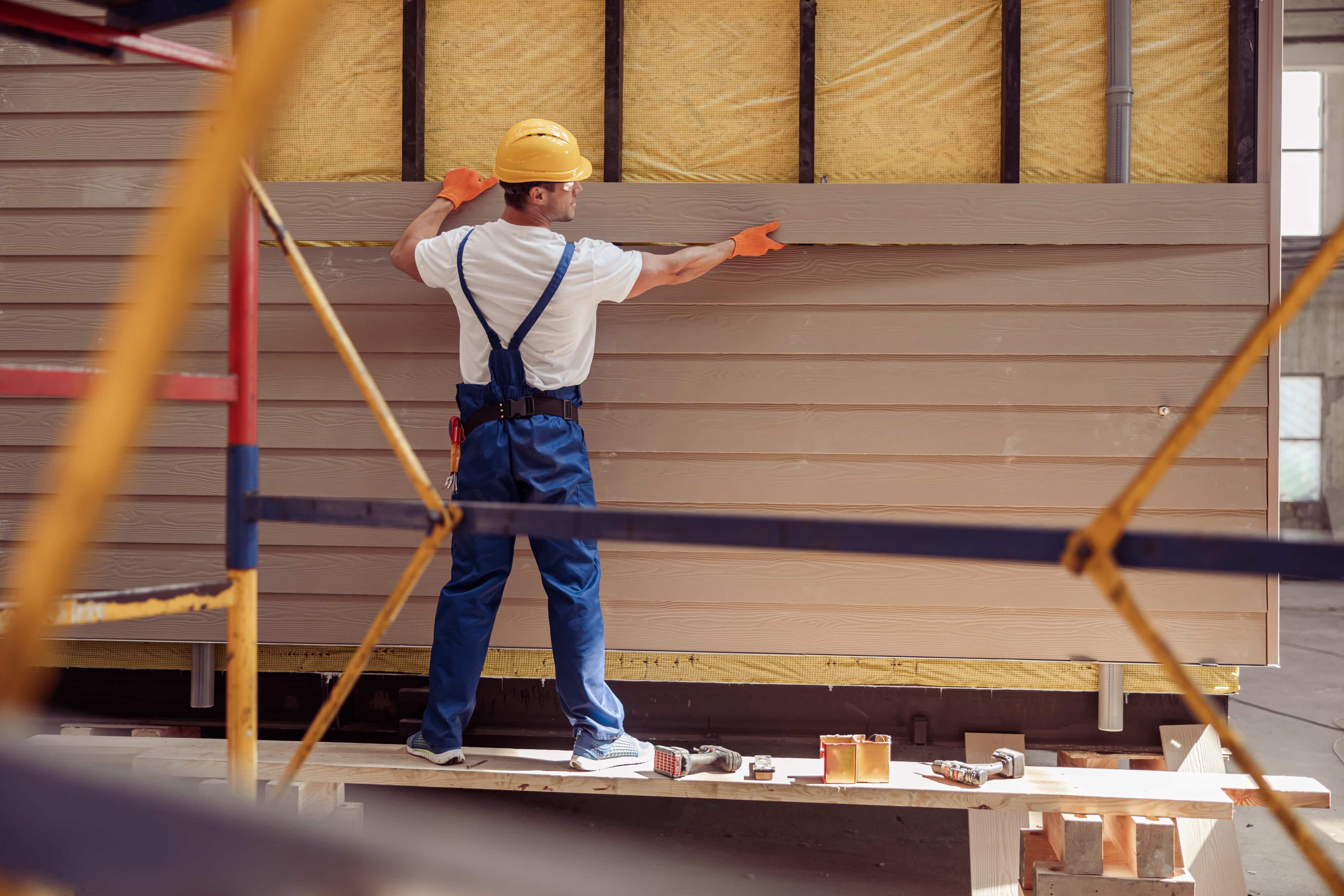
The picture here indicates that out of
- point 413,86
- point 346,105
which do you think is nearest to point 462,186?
point 413,86

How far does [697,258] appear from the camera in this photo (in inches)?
125

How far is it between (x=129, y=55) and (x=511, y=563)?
250 cm

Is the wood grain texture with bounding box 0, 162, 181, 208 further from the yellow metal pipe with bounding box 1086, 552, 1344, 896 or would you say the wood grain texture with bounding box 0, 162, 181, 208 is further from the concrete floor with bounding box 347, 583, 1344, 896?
the yellow metal pipe with bounding box 1086, 552, 1344, 896

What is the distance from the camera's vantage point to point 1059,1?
3.38 m

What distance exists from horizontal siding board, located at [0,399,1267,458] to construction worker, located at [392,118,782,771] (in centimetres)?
45

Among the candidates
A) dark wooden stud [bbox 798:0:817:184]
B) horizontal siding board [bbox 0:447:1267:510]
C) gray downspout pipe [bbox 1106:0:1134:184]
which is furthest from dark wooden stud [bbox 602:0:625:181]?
gray downspout pipe [bbox 1106:0:1134:184]

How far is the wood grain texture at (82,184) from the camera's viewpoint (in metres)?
3.44

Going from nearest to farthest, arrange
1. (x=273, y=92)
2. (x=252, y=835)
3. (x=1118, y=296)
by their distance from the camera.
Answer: (x=252, y=835) < (x=273, y=92) < (x=1118, y=296)

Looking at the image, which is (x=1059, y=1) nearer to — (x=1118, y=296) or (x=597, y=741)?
(x=1118, y=296)

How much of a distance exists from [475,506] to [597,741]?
1.58 meters

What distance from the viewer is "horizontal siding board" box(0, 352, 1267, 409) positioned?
3285 millimetres

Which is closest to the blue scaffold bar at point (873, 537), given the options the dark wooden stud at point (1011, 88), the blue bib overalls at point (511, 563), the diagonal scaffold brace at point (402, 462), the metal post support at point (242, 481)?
the diagonal scaffold brace at point (402, 462)

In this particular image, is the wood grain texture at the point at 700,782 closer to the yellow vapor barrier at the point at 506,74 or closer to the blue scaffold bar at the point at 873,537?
the blue scaffold bar at the point at 873,537

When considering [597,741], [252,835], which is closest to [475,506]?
[252,835]
